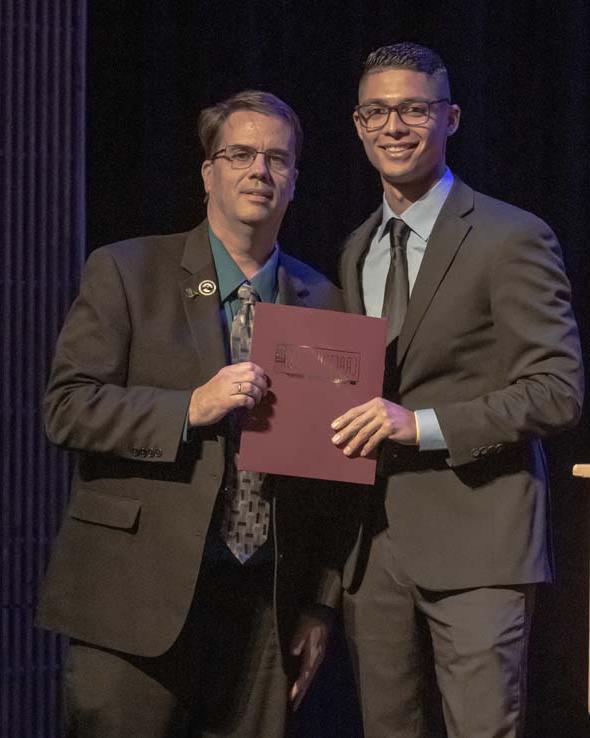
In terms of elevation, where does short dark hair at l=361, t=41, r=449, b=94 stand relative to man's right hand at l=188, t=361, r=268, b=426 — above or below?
above

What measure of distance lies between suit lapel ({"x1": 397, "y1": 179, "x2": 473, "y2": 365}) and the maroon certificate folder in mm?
99

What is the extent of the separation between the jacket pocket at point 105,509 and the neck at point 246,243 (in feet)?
1.77

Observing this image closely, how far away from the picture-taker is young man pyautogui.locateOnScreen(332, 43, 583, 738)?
2.29 metres

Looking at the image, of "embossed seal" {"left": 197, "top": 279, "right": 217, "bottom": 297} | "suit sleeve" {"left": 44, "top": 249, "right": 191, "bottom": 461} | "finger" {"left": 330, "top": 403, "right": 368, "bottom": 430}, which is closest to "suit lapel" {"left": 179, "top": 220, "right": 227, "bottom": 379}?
"embossed seal" {"left": 197, "top": 279, "right": 217, "bottom": 297}

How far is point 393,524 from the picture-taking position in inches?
94.2

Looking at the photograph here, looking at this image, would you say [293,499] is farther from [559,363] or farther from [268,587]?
[559,363]

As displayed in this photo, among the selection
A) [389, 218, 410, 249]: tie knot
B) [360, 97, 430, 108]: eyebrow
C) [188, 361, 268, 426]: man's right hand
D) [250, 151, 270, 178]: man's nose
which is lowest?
[188, 361, 268, 426]: man's right hand

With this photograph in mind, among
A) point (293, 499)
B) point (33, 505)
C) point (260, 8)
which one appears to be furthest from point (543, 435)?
point (260, 8)

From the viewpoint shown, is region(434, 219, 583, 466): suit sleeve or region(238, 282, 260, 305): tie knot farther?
region(238, 282, 260, 305): tie knot

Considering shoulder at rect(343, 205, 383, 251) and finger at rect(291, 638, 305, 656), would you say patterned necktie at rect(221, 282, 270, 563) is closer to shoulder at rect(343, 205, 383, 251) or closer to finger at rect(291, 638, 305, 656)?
finger at rect(291, 638, 305, 656)

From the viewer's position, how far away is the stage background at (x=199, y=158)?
9.93 ft

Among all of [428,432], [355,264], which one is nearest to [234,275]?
[355,264]

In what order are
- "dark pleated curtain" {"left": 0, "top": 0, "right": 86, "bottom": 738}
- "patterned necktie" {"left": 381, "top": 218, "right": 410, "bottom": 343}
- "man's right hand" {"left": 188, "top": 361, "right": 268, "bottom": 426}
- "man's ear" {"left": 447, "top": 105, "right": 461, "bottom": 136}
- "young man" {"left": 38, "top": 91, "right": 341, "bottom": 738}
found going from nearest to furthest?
"man's right hand" {"left": 188, "top": 361, "right": 268, "bottom": 426} < "young man" {"left": 38, "top": 91, "right": 341, "bottom": 738} < "patterned necktie" {"left": 381, "top": 218, "right": 410, "bottom": 343} < "man's ear" {"left": 447, "top": 105, "right": 461, "bottom": 136} < "dark pleated curtain" {"left": 0, "top": 0, "right": 86, "bottom": 738}

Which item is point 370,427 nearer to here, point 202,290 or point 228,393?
point 228,393
